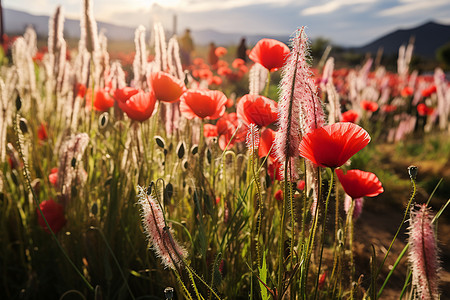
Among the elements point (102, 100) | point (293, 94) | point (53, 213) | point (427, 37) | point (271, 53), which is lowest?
→ point (53, 213)

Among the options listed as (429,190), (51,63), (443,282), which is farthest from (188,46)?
(443,282)

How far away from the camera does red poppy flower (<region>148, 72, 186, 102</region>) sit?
4.01ft

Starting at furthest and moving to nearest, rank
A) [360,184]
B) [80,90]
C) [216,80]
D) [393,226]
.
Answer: [216,80]
[393,226]
[80,90]
[360,184]

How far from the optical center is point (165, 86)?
123 centimetres

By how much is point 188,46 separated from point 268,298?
924 centimetres

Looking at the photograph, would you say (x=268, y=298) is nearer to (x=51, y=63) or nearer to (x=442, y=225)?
(x=51, y=63)

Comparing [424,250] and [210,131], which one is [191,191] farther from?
[424,250]

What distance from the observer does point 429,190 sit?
3426 millimetres

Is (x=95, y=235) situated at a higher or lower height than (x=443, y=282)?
higher

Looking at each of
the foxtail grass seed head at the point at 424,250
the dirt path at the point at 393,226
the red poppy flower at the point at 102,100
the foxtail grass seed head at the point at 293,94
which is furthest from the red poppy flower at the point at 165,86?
the dirt path at the point at 393,226

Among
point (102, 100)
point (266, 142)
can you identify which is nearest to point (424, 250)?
point (266, 142)

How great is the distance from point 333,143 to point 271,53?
21.5 inches

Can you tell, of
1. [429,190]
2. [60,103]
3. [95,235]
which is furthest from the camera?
[429,190]

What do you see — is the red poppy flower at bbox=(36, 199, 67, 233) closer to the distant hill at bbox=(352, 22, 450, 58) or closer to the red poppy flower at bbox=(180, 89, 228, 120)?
the red poppy flower at bbox=(180, 89, 228, 120)
